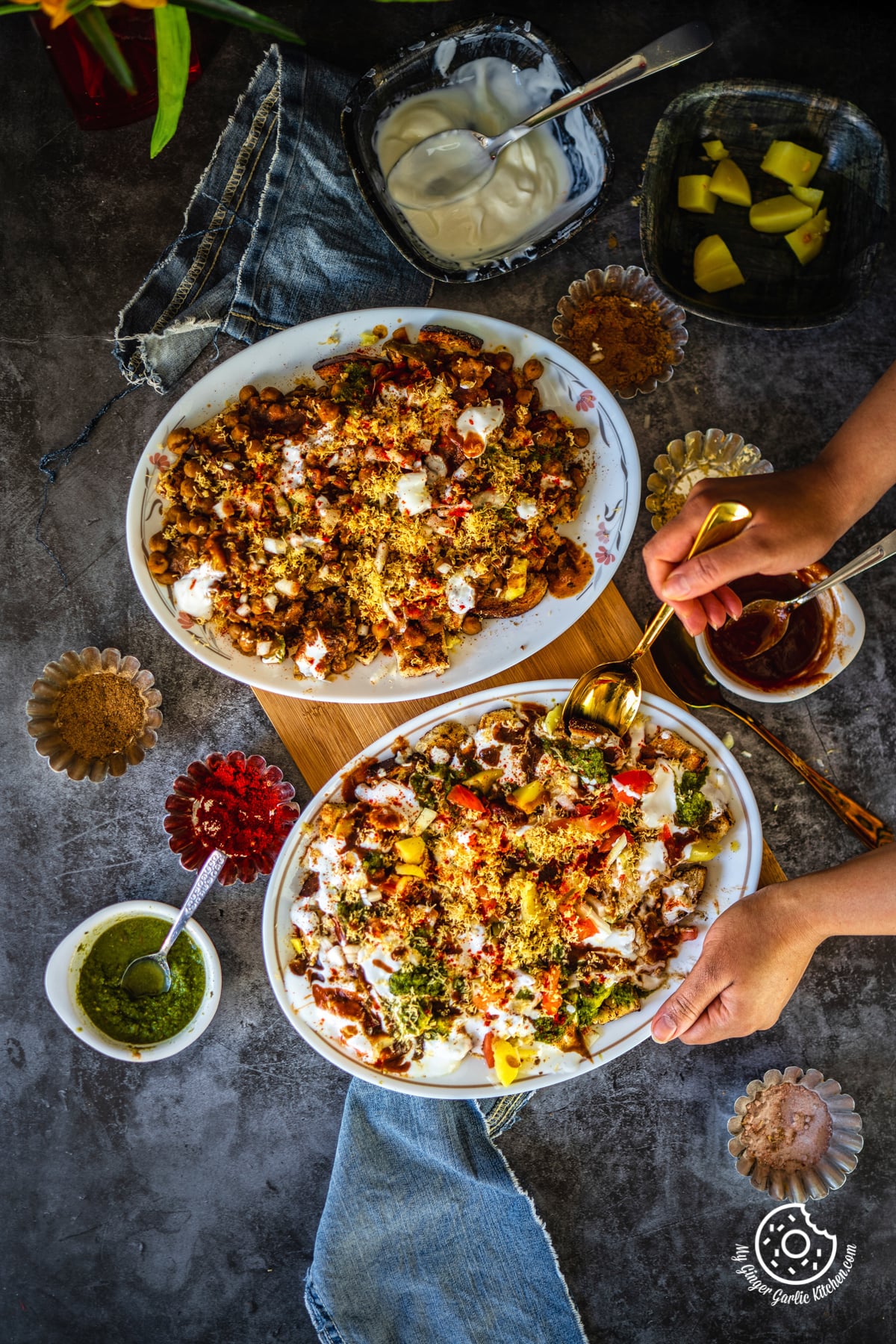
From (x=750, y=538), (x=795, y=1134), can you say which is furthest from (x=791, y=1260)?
(x=750, y=538)

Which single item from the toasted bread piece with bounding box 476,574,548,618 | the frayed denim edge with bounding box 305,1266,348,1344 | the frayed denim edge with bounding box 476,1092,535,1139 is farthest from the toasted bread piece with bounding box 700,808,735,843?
the frayed denim edge with bounding box 305,1266,348,1344

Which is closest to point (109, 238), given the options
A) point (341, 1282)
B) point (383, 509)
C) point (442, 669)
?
point (383, 509)

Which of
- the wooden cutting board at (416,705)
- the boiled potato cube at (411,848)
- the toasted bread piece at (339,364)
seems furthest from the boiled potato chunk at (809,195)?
the boiled potato cube at (411,848)

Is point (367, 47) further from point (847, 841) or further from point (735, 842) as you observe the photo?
point (847, 841)

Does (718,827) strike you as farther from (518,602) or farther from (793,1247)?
(793,1247)

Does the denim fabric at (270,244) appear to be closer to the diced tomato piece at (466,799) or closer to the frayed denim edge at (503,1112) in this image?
the diced tomato piece at (466,799)
